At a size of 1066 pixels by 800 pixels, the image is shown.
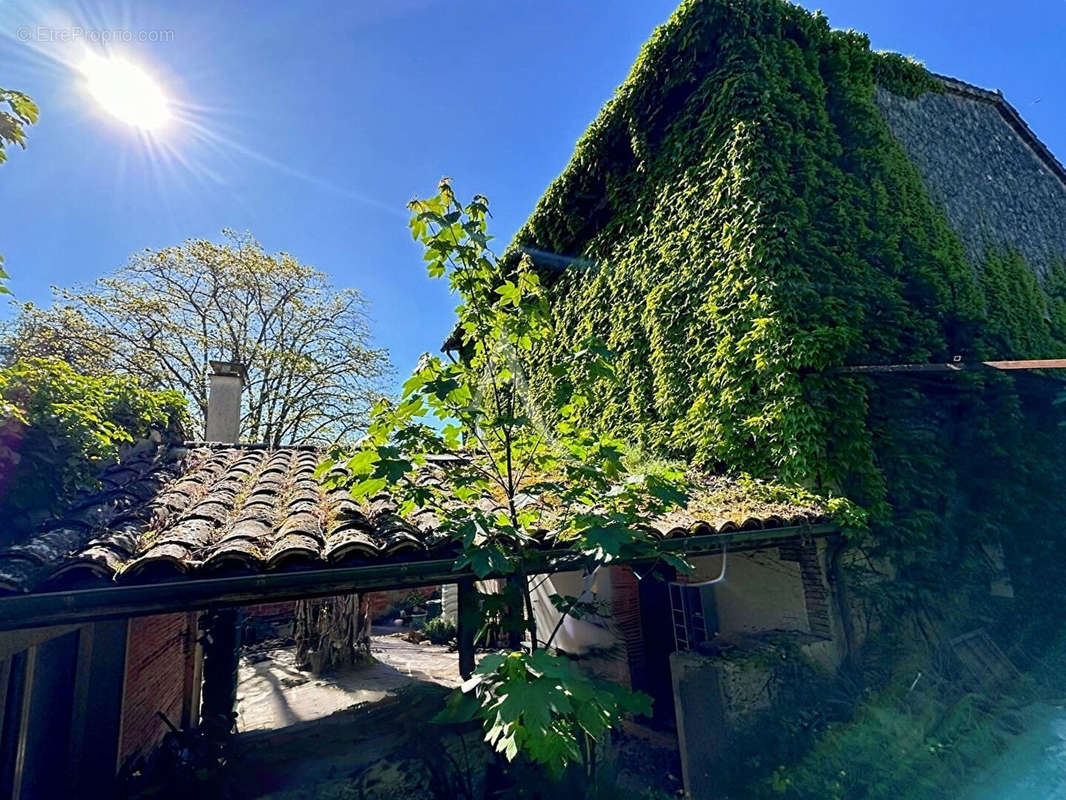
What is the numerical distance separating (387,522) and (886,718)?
4883 millimetres

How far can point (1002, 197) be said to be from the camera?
9781 millimetres

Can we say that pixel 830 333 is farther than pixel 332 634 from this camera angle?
No

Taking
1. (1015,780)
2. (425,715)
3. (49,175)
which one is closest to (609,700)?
(425,715)

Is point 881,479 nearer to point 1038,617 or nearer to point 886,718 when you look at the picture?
point 886,718

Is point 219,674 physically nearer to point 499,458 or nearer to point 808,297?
point 499,458

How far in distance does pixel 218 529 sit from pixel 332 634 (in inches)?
436

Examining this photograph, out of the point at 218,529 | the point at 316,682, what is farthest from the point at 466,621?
the point at 316,682

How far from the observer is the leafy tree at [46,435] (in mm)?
2914

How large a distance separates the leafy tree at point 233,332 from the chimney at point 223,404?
344 inches

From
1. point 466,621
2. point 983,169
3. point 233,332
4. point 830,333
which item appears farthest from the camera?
point 233,332

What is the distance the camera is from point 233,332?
18766 mm

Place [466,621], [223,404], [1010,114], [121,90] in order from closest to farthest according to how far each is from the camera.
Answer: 1. [466,621]
2. [121,90]
3. [223,404]
4. [1010,114]

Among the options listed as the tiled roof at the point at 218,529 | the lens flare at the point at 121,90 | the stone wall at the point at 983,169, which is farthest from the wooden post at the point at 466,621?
the stone wall at the point at 983,169

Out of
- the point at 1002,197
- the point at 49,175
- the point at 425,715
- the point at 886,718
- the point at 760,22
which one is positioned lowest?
the point at 886,718
